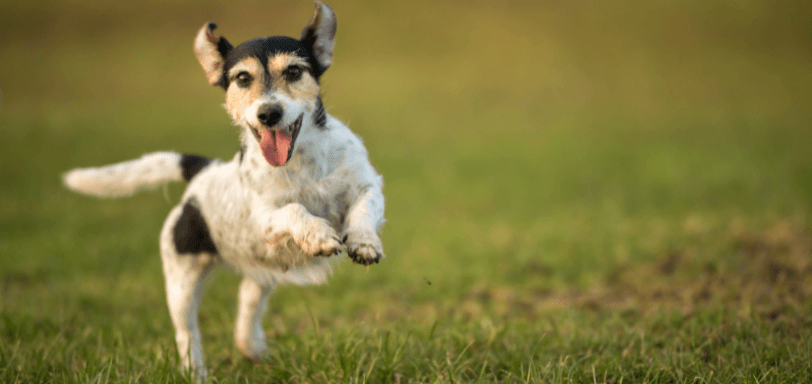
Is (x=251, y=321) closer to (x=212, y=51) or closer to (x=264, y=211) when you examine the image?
(x=264, y=211)

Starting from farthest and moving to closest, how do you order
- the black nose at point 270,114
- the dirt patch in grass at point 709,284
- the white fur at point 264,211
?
the dirt patch in grass at point 709,284, the white fur at point 264,211, the black nose at point 270,114

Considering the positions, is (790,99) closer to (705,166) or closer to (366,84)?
(705,166)

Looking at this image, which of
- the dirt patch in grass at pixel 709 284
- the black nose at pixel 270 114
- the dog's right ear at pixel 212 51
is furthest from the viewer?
the dirt patch in grass at pixel 709 284

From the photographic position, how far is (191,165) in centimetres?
385

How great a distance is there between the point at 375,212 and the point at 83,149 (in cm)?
1014

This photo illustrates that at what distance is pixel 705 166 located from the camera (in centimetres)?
948

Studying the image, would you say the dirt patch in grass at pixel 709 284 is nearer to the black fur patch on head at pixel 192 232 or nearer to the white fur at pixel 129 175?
the black fur patch on head at pixel 192 232

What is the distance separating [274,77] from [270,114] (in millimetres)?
243

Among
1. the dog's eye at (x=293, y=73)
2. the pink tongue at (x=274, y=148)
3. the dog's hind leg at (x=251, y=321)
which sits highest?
the dog's eye at (x=293, y=73)

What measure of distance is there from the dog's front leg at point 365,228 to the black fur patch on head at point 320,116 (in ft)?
1.29

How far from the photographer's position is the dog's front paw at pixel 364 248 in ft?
7.86

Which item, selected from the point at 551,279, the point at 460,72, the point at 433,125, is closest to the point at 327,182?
the point at 551,279

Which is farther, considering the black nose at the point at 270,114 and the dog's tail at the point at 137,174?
the dog's tail at the point at 137,174

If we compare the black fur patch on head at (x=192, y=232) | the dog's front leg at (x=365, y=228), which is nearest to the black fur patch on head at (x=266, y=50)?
the dog's front leg at (x=365, y=228)
